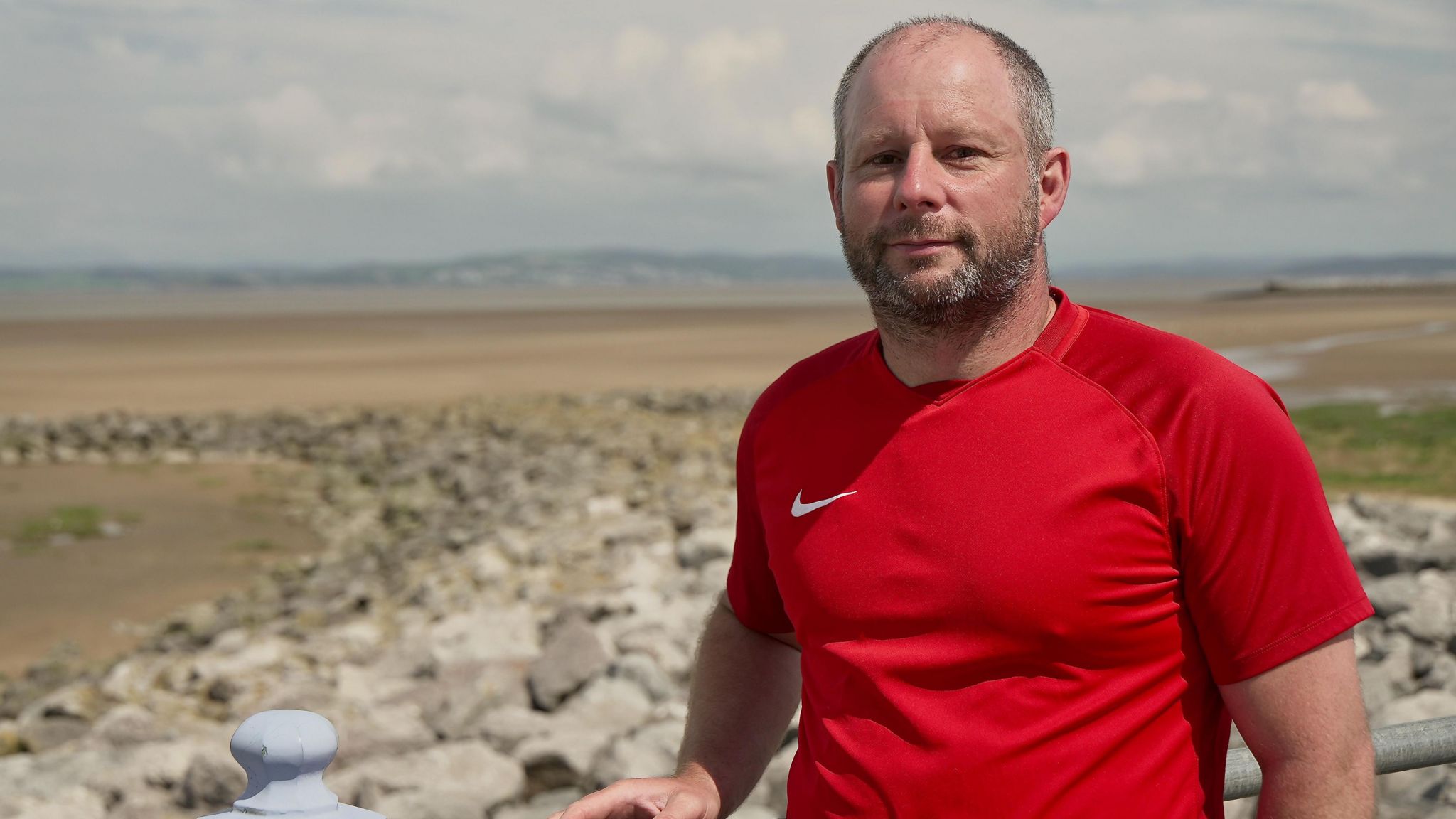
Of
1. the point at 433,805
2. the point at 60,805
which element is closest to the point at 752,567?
the point at 433,805

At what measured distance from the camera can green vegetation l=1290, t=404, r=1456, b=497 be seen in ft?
35.4

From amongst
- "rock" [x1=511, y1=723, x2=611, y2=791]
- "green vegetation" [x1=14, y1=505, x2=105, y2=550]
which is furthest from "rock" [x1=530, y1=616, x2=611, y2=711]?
"green vegetation" [x1=14, y1=505, x2=105, y2=550]

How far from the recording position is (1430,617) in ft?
18.8

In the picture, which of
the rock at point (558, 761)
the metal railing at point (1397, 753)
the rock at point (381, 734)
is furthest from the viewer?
the rock at point (381, 734)

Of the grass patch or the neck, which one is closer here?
the neck

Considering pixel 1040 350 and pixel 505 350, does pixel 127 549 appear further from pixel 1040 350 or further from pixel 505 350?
pixel 505 350

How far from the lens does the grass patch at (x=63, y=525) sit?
11812mm

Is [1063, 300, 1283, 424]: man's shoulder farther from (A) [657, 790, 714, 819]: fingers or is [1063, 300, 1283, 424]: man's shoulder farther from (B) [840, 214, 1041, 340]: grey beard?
(A) [657, 790, 714, 819]: fingers

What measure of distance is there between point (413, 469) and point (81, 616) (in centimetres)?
525

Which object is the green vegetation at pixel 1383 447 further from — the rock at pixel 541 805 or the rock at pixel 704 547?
the rock at pixel 541 805

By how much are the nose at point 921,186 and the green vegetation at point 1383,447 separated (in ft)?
31.3

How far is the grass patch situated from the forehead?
454 inches

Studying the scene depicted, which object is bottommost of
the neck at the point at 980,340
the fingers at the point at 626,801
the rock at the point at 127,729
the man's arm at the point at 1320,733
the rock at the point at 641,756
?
the rock at the point at 127,729

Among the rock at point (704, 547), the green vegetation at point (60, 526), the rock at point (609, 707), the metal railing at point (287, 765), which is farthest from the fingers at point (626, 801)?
the green vegetation at point (60, 526)
